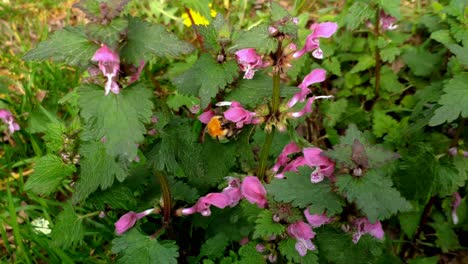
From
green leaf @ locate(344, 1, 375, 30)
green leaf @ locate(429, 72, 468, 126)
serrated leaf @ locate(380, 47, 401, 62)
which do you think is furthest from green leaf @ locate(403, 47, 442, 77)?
green leaf @ locate(429, 72, 468, 126)

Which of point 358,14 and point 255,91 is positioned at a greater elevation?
point 255,91

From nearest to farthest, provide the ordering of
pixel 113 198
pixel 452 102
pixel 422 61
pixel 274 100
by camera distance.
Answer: pixel 274 100, pixel 452 102, pixel 113 198, pixel 422 61

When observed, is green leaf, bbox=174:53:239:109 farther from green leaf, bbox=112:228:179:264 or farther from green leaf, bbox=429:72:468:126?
green leaf, bbox=429:72:468:126

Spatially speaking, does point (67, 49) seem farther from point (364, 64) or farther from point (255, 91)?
point (364, 64)

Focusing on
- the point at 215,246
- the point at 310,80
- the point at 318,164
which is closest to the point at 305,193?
the point at 318,164

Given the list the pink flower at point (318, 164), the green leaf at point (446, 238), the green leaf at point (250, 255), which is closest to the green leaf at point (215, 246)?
the green leaf at point (250, 255)

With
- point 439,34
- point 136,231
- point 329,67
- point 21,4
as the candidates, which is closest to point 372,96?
point 329,67

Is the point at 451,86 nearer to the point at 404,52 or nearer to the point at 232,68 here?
the point at 232,68
